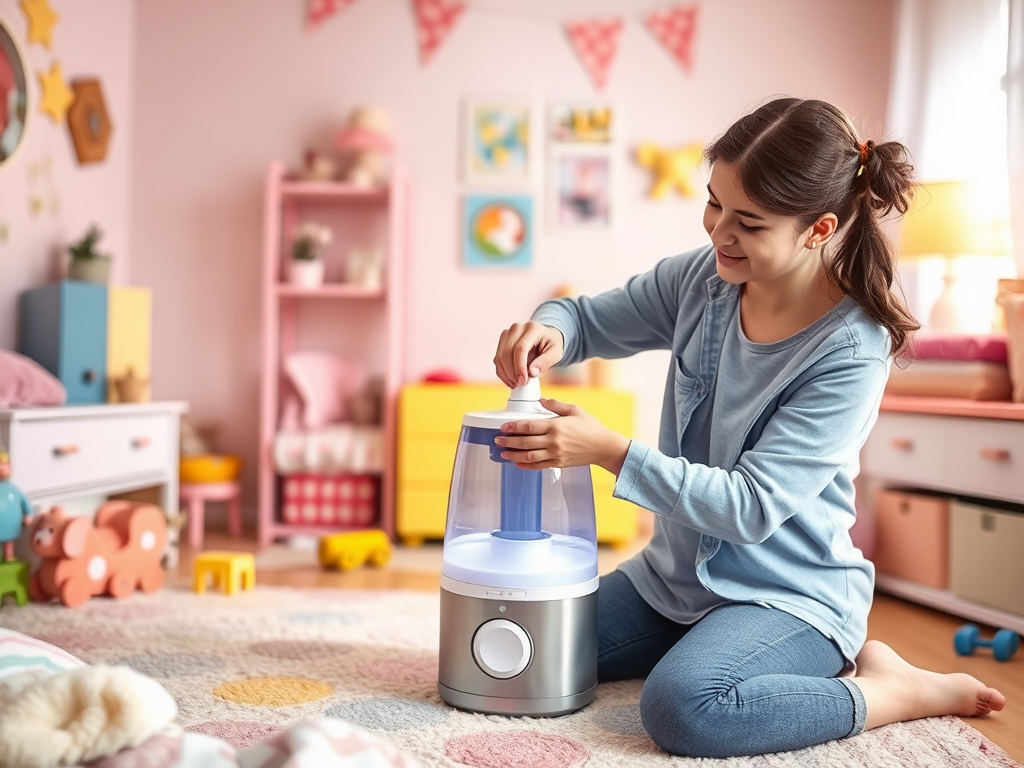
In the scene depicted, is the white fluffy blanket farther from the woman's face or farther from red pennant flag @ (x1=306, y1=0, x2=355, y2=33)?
red pennant flag @ (x1=306, y1=0, x2=355, y2=33)

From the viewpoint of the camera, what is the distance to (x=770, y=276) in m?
1.44

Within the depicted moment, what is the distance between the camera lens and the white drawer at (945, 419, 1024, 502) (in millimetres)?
2115

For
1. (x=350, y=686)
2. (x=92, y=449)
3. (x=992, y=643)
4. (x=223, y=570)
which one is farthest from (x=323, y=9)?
(x=992, y=643)

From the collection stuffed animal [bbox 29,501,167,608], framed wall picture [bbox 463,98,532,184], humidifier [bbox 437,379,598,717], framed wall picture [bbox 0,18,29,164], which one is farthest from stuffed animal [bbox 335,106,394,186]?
humidifier [bbox 437,379,598,717]

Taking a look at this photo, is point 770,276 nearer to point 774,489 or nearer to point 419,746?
point 774,489

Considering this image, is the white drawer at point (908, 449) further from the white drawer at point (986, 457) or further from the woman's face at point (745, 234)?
the woman's face at point (745, 234)

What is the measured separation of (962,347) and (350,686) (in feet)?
5.47

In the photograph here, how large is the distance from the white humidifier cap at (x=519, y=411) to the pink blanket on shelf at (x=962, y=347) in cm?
119

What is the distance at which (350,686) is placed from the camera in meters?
1.60

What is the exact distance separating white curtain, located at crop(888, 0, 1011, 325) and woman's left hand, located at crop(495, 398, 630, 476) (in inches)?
70.2

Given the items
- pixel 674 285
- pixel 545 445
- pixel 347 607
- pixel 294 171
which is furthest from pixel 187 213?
→ pixel 545 445

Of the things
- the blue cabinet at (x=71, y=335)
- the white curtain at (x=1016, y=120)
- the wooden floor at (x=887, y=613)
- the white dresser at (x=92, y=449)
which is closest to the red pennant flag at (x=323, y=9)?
the blue cabinet at (x=71, y=335)

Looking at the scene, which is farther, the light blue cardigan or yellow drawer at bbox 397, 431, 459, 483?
yellow drawer at bbox 397, 431, 459, 483

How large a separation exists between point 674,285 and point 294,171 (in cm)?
219
